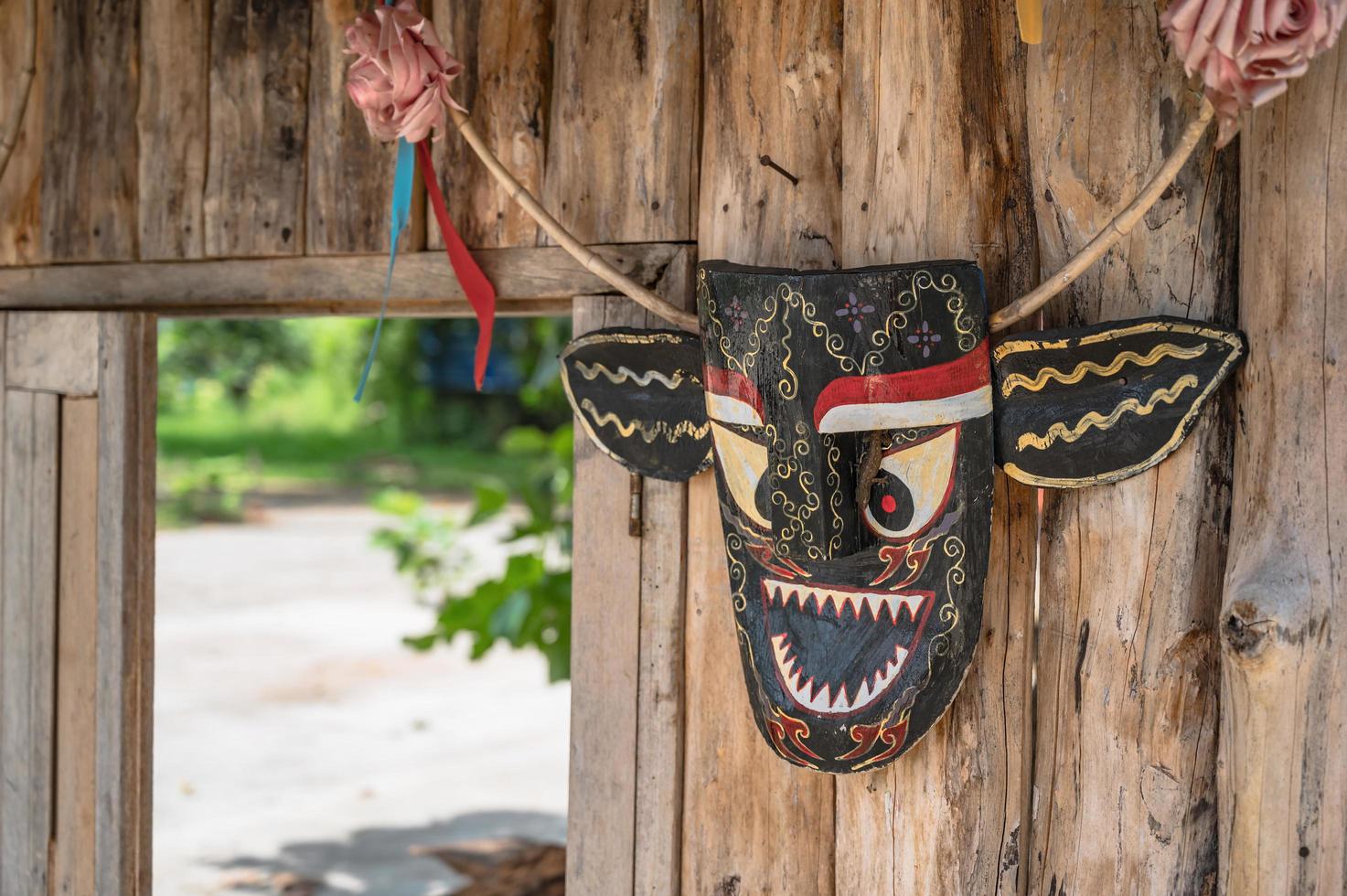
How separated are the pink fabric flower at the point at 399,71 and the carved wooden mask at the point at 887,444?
1.76 ft

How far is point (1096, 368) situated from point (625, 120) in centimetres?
85

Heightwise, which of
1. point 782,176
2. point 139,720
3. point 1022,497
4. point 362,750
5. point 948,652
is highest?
point 782,176

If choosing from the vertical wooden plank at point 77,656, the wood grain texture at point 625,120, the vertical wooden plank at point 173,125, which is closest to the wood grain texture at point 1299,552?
the wood grain texture at point 625,120

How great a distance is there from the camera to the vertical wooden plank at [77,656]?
2.51 m

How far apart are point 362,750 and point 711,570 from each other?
372 centimetres

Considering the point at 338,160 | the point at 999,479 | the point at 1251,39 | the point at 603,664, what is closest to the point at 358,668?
the point at 338,160

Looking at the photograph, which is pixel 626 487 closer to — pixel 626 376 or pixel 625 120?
pixel 626 376

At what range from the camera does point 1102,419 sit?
152 centimetres

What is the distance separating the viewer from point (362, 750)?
17.1ft

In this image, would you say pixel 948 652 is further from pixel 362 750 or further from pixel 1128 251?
pixel 362 750

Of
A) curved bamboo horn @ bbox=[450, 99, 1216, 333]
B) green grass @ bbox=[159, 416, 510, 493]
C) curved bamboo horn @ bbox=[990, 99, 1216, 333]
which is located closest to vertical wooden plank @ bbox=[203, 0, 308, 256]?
curved bamboo horn @ bbox=[450, 99, 1216, 333]

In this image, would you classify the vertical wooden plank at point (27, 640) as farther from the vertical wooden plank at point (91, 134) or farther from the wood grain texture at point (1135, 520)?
the wood grain texture at point (1135, 520)

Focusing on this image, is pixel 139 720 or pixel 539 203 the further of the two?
→ pixel 139 720

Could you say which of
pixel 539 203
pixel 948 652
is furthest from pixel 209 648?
pixel 948 652
